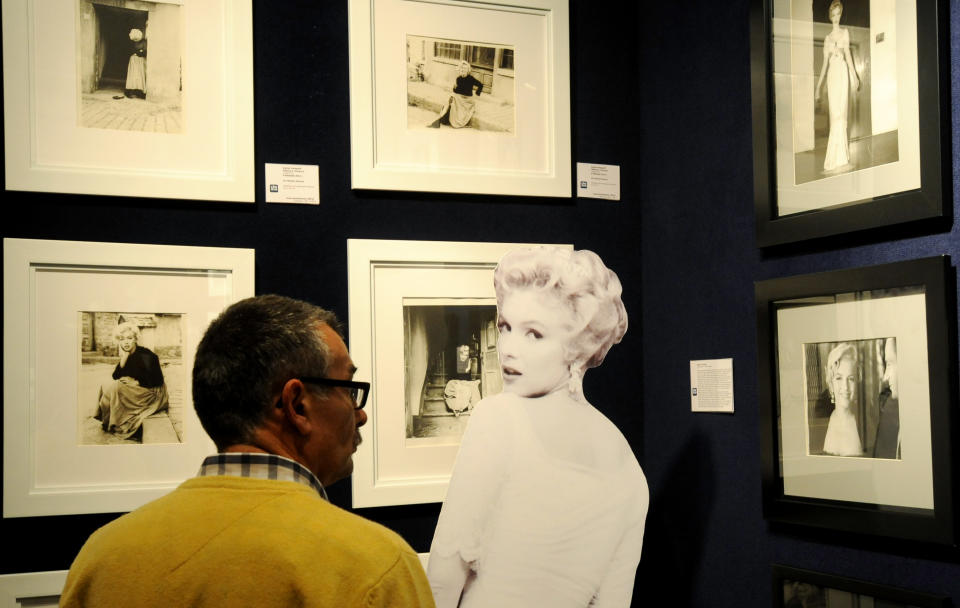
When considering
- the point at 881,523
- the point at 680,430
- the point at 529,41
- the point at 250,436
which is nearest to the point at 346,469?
the point at 250,436

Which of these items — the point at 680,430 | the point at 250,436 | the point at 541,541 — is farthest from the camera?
the point at 680,430

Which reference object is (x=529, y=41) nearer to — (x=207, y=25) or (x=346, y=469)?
(x=207, y=25)

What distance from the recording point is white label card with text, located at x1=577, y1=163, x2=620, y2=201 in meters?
3.26

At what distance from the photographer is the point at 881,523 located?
220cm

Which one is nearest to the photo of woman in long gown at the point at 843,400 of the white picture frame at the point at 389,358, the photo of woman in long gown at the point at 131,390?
the white picture frame at the point at 389,358

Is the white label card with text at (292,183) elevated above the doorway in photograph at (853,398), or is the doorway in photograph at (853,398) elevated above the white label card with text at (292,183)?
the white label card with text at (292,183)

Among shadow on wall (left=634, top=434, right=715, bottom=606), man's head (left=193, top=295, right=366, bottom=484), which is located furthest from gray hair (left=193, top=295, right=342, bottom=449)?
shadow on wall (left=634, top=434, right=715, bottom=606)

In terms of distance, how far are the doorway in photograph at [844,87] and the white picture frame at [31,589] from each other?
8.24ft

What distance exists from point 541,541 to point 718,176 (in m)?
1.33

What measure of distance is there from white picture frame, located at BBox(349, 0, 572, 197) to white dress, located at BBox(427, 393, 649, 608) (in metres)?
0.89

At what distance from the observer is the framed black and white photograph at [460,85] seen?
3.07 metres

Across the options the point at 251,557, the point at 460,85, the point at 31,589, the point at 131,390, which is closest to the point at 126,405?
the point at 131,390

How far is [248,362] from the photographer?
1.51 meters

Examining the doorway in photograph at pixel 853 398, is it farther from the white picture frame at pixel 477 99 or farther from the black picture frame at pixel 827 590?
the white picture frame at pixel 477 99
